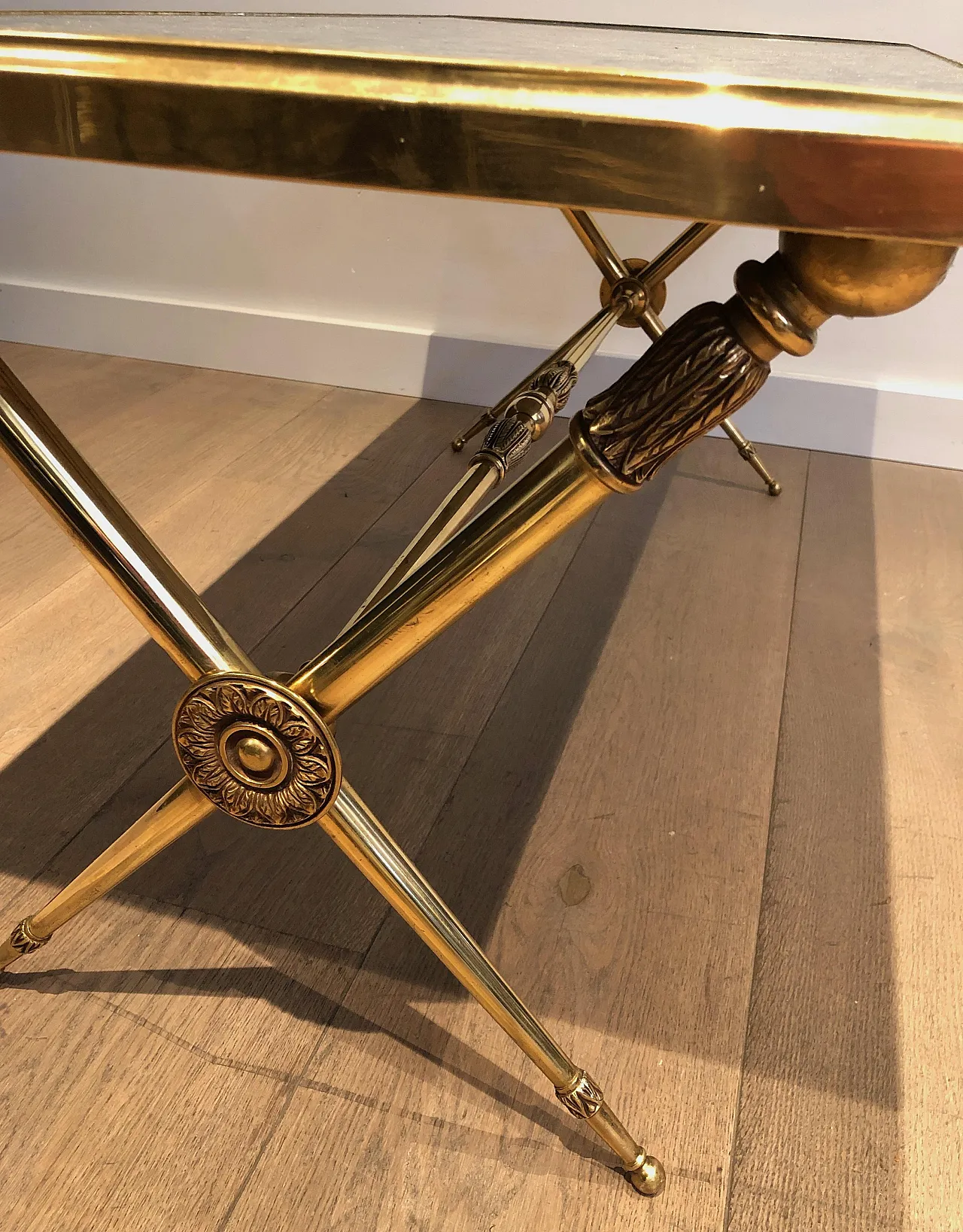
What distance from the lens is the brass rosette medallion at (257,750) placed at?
0.57 meters

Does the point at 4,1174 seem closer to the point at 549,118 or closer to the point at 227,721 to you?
the point at 227,721

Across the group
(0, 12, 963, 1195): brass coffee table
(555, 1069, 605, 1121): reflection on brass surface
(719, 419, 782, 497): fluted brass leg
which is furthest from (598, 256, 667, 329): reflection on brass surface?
(555, 1069, 605, 1121): reflection on brass surface

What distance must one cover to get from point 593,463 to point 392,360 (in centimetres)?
147

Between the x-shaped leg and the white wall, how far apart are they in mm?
1134

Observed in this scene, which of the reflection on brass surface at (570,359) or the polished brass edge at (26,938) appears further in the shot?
the reflection on brass surface at (570,359)

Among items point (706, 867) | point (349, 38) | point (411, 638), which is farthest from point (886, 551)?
point (349, 38)

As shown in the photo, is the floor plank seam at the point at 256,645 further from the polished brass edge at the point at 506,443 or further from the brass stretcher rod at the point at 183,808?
the polished brass edge at the point at 506,443

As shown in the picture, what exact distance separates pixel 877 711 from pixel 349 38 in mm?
867

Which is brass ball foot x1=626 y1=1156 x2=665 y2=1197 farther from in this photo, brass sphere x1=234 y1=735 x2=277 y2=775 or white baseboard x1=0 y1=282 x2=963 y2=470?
white baseboard x1=0 y1=282 x2=963 y2=470

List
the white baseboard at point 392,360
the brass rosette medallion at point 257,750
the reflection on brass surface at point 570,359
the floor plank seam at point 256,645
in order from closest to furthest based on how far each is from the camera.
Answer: the brass rosette medallion at point 257,750 → the floor plank seam at point 256,645 → the reflection on brass surface at point 570,359 → the white baseboard at point 392,360

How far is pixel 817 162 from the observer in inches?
13.4

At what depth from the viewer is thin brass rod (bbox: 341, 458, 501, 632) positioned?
2.94 feet

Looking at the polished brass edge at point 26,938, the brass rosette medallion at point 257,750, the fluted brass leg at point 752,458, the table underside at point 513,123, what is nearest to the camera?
the table underside at point 513,123

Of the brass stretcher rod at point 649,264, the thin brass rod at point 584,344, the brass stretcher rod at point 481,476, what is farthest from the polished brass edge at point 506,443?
the brass stretcher rod at point 649,264
